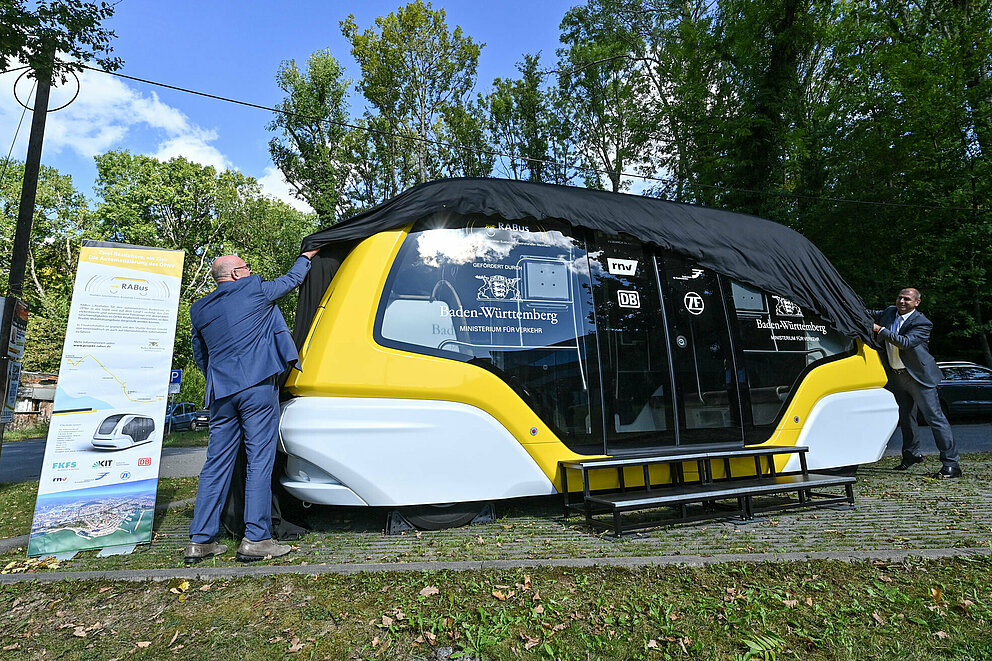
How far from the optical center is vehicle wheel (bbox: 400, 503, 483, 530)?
430cm

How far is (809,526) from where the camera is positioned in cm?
423

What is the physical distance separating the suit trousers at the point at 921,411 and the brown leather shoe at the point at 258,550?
662cm

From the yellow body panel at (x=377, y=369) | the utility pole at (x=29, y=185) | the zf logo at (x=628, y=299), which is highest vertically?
the utility pole at (x=29, y=185)

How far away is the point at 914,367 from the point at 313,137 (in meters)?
23.5

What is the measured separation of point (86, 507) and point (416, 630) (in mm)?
2889

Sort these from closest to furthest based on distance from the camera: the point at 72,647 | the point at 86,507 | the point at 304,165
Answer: the point at 72,647
the point at 86,507
the point at 304,165

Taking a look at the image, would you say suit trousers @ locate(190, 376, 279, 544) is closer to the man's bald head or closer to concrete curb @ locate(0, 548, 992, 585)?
concrete curb @ locate(0, 548, 992, 585)

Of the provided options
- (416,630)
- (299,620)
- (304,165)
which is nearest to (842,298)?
(416,630)

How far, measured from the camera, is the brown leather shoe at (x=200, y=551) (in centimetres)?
364

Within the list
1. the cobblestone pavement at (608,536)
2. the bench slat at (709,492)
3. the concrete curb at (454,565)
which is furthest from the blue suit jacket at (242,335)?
the bench slat at (709,492)

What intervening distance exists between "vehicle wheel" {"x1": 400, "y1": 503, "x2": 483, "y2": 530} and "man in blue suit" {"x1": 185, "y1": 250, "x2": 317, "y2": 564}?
95cm

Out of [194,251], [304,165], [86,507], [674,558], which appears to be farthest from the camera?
[194,251]

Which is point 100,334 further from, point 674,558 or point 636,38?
point 636,38

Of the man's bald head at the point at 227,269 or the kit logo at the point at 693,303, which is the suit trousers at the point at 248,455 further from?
the kit logo at the point at 693,303
